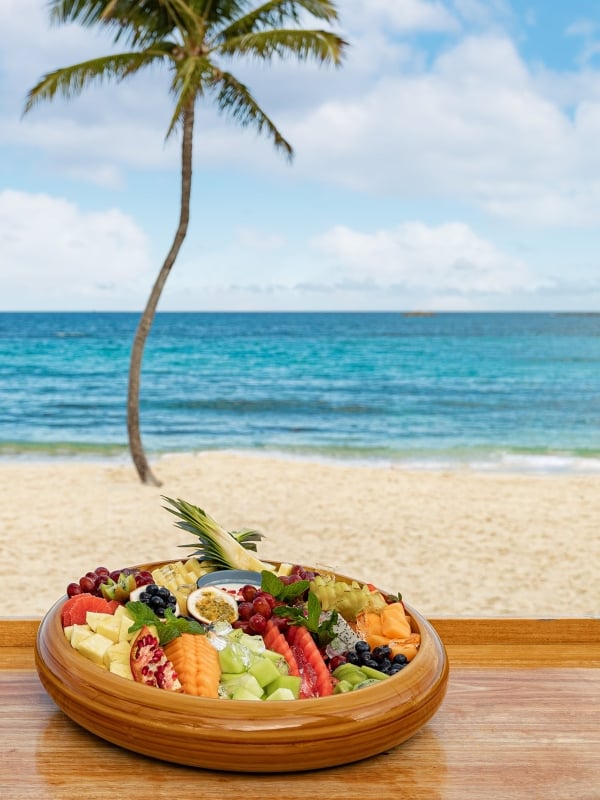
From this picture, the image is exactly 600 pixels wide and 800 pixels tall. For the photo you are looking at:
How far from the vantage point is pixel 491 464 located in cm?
1136

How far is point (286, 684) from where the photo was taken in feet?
4.35

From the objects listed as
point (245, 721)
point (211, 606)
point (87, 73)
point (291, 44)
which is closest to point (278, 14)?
point (291, 44)

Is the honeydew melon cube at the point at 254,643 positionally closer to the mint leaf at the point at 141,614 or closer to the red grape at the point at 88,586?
the mint leaf at the point at 141,614

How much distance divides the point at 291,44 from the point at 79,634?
7882 millimetres

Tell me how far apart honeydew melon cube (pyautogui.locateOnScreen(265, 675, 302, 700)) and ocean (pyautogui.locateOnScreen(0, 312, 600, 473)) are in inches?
390

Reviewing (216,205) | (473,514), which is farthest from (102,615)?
(216,205)

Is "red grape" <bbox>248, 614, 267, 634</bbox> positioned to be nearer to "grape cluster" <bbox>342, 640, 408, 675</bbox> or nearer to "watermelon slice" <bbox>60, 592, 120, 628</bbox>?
"grape cluster" <bbox>342, 640, 408, 675</bbox>

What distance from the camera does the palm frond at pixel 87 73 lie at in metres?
8.27

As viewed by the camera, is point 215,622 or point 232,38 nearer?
point 215,622

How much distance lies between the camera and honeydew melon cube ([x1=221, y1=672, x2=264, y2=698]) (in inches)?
51.6

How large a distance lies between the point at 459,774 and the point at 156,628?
1.80 ft

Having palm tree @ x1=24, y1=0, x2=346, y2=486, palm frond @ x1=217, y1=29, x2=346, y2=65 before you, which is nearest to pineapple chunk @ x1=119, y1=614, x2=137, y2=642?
palm tree @ x1=24, y1=0, x2=346, y2=486

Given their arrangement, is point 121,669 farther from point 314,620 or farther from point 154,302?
point 154,302

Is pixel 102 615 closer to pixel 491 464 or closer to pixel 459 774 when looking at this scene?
pixel 459 774
